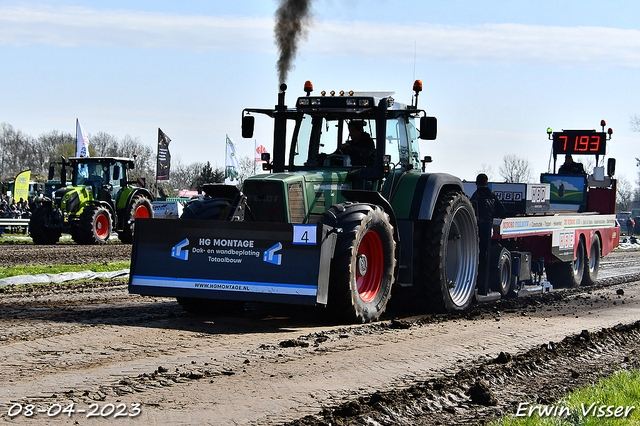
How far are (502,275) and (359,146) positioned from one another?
3951mm

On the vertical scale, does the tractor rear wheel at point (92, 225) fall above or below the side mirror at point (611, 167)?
below

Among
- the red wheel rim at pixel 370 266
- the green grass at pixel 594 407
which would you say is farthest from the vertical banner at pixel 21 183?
the green grass at pixel 594 407

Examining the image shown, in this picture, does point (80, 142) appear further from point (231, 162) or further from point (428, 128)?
point (428, 128)

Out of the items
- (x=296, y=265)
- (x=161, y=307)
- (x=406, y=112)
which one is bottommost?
(x=161, y=307)

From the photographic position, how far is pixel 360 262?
837 centimetres

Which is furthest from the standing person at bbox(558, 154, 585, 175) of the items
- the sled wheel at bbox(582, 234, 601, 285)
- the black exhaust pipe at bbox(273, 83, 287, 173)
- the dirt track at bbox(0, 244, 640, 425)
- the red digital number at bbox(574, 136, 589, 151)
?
the black exhaust pipe at bbox(273, 83, 287, 173)

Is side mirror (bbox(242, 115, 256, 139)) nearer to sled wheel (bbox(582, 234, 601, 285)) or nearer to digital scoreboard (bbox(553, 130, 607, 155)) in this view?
sled wheel (bbox(582, 234, 601, 285))

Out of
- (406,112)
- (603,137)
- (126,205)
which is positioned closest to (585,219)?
(603,137)

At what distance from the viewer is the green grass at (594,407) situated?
494cm

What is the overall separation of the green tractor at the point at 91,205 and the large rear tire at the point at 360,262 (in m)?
15.5

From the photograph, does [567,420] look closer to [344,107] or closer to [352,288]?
[352,288]

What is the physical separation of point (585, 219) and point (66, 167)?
1595 centimetres

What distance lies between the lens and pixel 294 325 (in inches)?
326

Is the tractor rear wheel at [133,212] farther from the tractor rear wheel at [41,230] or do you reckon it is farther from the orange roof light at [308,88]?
the orange roof light at [308,88]
